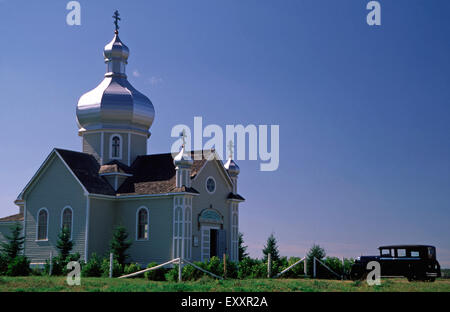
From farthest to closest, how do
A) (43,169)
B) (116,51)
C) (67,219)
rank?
(116,51)
(43,169)
(67,219)

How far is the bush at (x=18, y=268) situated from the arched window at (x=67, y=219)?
4431 millimetres

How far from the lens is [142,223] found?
3531cm

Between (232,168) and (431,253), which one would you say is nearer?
(431,253)

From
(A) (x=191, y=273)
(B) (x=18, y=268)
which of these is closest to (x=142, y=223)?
(B) (x=18, y=268)

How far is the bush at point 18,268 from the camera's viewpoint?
1205 inches

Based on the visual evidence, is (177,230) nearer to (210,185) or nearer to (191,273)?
(210,185)

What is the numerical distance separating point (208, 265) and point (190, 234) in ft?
22.2

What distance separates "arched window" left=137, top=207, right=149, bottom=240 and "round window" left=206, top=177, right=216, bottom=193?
3870mm

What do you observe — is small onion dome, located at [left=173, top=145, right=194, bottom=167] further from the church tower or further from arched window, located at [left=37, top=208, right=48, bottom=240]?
arched window, located at [left=37, top=208, right=48, bottom=240]

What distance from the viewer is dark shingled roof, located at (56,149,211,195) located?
115ft

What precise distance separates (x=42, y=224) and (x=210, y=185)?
33.7 ft

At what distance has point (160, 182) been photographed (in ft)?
115
